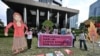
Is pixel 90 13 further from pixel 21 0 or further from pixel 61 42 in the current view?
pixel 61 42

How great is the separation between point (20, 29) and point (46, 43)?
7385 mm

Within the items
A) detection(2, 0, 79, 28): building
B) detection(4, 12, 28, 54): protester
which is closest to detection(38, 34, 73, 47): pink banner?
detection(4, 12, 28, 54): protester

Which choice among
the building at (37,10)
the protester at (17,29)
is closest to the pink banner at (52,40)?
the protester at (17,29)

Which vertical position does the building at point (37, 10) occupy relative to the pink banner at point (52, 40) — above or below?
above

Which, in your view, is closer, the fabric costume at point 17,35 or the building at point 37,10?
the fabric costume at point 17,35

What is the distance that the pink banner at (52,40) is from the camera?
2011 cm

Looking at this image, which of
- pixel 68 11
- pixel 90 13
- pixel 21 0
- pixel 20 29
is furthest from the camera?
pixel 90 13

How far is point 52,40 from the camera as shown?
20.2 metres

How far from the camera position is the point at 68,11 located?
5991 cm

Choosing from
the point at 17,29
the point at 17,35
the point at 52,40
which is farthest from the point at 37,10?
the point at 17,29

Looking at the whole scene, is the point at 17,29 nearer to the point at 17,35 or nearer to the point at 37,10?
the point at 17,35

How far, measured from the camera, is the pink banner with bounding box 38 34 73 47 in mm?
20109

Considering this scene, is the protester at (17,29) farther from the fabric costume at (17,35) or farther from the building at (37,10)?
the building at (37,10)

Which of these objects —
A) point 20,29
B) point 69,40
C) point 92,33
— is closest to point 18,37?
point 20,29
